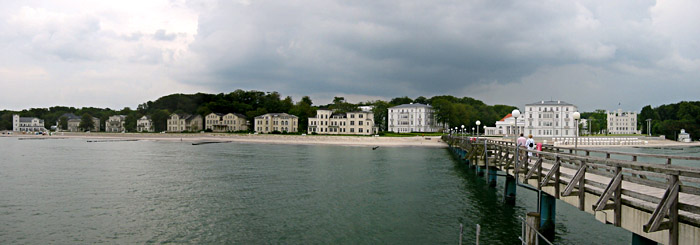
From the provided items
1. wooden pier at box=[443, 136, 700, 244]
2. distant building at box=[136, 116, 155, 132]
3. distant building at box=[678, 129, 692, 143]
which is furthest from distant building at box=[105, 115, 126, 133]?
distant building at box=[678, 129, 692, 143]

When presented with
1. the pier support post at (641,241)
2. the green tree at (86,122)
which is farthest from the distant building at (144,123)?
the pier support post at (641,241)

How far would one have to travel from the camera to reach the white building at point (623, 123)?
162m

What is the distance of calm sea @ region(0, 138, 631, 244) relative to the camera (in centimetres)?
1560

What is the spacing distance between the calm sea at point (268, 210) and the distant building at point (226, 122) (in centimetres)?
9811

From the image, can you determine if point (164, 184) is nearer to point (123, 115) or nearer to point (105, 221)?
point (105, 221)

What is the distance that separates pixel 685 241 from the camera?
675cm

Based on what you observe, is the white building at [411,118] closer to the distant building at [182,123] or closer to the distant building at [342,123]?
the distant building at [342,123]

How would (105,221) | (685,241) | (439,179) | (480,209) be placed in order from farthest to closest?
(439,179) → (480,209) → (105,221) → (685,241)

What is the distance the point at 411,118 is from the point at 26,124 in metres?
160

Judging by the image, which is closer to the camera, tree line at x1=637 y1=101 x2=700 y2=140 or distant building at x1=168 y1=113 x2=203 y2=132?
tree line at x1=637 y1=101 x2=700 y2=140

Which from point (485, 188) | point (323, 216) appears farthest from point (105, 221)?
point (485, 188)

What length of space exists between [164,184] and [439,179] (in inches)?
796

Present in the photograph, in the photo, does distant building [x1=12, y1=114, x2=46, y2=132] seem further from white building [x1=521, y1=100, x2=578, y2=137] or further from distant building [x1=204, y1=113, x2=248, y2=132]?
white building [x1=521, y1=100, x2=578, y2=137]

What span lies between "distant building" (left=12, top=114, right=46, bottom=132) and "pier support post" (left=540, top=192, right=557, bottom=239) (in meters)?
200
